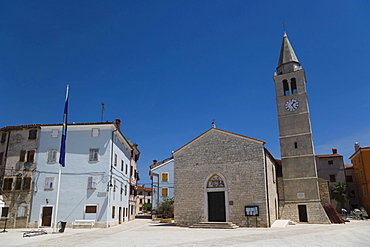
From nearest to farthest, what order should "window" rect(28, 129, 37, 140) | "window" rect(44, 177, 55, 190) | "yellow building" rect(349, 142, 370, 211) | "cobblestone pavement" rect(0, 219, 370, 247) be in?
"cobblestone pavement" rect(0, 219, 370, 247), "window" rect(44, 177, 55, 190), "window" rect(28, 129, 37, 140), "yellow building" rect(349, 142, 370, 211)

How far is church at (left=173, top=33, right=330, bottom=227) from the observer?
836 inches

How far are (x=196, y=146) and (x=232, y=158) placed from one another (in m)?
3.31

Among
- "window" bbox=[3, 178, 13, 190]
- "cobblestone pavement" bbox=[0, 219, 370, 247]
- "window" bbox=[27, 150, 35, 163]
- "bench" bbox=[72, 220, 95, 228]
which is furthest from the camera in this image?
"window" bbox=[27, 150, 35, 163]

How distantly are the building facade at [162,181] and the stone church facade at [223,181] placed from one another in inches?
537

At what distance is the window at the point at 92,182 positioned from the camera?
23.4 metres

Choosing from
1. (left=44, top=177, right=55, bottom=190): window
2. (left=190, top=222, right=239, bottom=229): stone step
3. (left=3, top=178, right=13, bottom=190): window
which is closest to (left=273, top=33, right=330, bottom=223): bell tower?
(left=190, top=222, right=239, bottom=229): stone step

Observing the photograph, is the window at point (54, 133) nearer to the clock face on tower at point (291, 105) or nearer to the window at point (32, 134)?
the window at point (32, 134)

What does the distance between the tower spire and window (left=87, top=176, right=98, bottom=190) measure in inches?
826

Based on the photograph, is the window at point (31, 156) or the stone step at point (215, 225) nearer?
the stone step at point (215, 225)

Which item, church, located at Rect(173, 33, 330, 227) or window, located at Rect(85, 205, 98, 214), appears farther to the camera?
window, located at Rect(85, 205, 98, 214)

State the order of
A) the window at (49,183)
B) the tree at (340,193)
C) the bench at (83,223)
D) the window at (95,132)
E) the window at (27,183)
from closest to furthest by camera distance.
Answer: the bench at (83,223) → the window at (49,183) → the window at (27,183) → the window at (95,132) → the tree at (340,193)

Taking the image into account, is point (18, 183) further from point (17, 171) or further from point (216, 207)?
point (216, 207)

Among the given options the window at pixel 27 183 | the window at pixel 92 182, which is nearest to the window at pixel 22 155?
the window at pixel 27 183

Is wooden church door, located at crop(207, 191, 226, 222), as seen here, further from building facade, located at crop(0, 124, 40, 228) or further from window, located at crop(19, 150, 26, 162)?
window, located at crop(19, 150, 26, 162)
